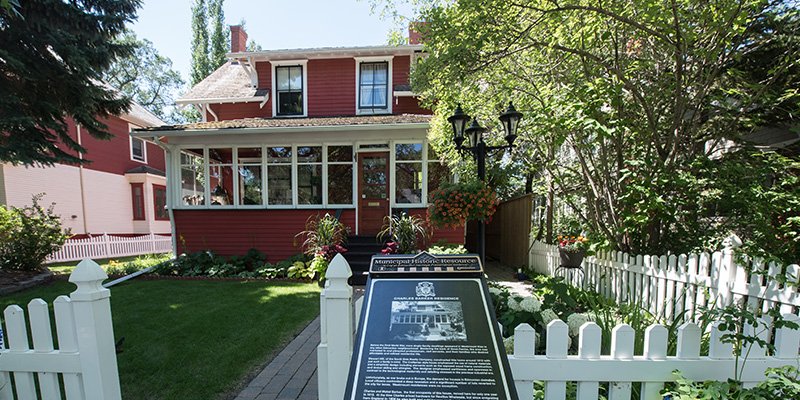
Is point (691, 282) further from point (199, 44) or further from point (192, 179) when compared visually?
point (199, 44)

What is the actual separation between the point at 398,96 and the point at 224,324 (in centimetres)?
801

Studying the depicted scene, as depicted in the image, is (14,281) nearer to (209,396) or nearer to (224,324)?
(224,324)

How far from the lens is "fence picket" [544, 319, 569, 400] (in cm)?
155

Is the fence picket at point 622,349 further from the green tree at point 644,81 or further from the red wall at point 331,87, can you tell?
the red wall at point 331,87

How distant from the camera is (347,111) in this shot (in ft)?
34.4

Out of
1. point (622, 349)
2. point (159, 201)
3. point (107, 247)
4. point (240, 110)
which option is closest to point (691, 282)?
point (622, 349)

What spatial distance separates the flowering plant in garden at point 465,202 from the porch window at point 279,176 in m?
5.68

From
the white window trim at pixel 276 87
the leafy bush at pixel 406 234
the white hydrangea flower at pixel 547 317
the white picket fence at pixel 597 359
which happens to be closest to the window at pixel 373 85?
the white window trim at pixel 276 87

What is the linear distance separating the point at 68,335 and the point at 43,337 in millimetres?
134

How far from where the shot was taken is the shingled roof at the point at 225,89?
10508mm

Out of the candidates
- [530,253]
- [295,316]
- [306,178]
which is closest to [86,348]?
[295,316]

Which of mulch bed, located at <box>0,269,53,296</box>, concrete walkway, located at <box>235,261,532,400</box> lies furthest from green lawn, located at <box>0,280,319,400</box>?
mulch bed, located at <box>0,269,53,296</box>

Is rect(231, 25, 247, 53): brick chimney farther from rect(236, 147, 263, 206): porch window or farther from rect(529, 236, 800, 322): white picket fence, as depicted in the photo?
rect(529, 236, 800, 322): white picket fence

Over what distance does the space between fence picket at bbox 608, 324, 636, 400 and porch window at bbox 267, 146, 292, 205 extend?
8347mm
